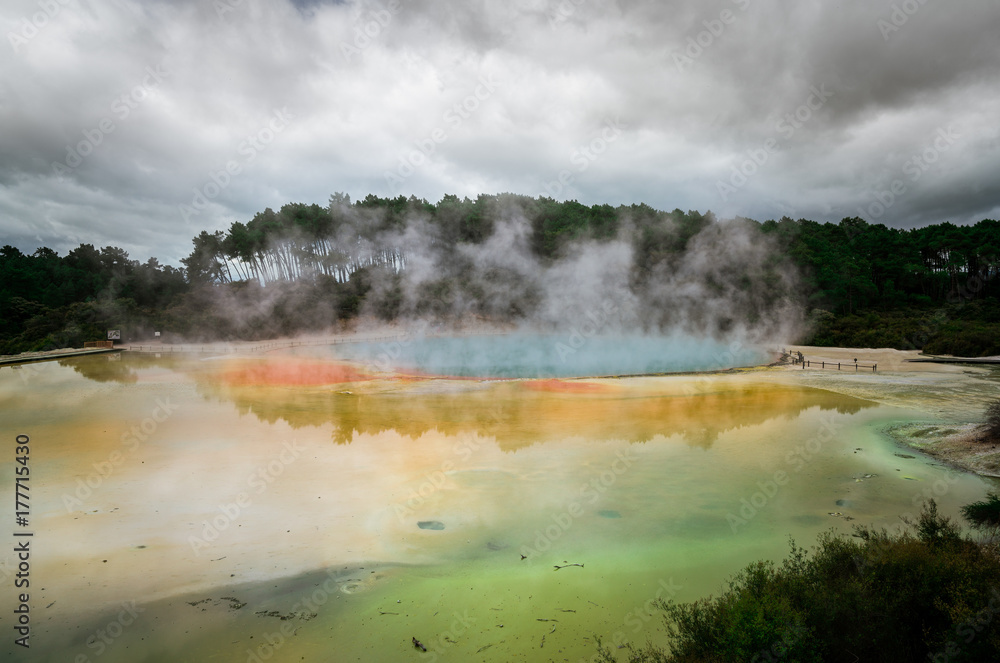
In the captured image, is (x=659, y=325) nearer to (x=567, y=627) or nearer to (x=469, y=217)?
(x=469, y=217)

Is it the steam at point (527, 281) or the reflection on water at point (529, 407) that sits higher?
the steam at point (527, 281)

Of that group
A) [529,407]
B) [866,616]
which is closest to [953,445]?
[866,616]

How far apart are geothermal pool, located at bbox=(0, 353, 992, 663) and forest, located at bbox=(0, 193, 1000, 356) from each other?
93.8 feet

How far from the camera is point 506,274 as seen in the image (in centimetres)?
4806

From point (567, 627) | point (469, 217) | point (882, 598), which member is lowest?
point (567, 627)

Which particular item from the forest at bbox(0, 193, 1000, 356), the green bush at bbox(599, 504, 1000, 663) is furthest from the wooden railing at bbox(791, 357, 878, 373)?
the green bush at bbox(599, 504, 1000, 663)

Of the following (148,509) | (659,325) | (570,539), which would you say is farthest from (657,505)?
(659,325)

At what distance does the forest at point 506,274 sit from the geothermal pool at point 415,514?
28.6 m

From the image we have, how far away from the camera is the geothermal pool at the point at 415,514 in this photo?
14.1 feet

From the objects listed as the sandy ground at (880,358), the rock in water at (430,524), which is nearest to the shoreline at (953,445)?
the rock in water at (430,524)

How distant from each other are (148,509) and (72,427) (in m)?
6.34

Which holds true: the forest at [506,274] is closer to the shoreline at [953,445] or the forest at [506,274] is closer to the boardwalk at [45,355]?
the boardwalk at [45,355]

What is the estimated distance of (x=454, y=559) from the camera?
5.53 meters

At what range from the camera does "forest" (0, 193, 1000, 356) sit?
126 ft
